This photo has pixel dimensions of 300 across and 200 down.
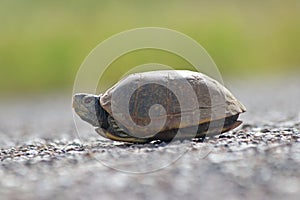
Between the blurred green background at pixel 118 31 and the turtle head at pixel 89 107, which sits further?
the blurred green background at pixel 118 31

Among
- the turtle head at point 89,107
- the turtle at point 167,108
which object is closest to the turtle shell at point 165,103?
the turtle at point 167,108

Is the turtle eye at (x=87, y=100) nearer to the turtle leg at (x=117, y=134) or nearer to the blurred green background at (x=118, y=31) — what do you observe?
the turtle leg at (x=117, y=134)

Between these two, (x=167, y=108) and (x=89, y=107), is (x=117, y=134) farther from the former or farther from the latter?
(x=167, y=108)

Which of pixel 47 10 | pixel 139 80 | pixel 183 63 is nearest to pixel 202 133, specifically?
pixel 139 80

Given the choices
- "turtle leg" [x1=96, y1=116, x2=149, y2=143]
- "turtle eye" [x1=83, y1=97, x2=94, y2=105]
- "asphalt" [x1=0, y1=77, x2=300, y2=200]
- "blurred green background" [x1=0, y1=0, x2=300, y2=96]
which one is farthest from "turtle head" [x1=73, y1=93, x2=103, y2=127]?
"blurred green background" [x1=0, y1=0, x2=300, y2=96]

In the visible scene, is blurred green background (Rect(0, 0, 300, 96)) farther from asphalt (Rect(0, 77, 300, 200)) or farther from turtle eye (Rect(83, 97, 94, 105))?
asphalt (Rect(0, 77, 300, 200))
